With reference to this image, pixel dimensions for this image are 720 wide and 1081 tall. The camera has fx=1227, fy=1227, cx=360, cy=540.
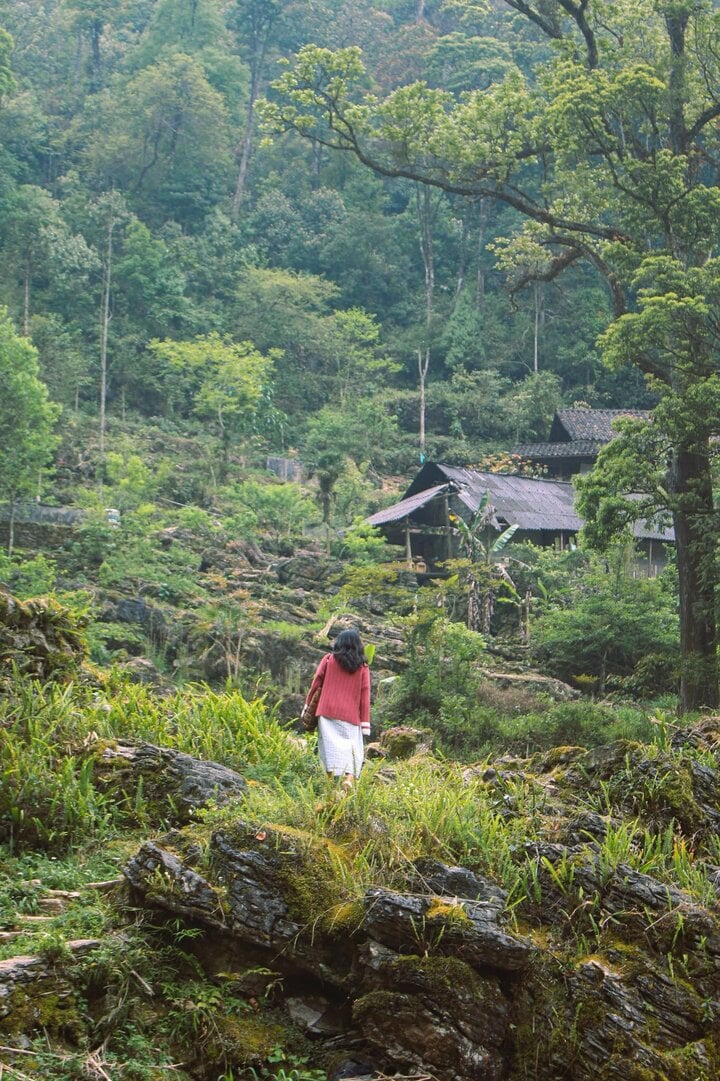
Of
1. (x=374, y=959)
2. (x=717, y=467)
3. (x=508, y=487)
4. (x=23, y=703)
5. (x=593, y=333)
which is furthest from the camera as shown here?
(x=593, y=333)

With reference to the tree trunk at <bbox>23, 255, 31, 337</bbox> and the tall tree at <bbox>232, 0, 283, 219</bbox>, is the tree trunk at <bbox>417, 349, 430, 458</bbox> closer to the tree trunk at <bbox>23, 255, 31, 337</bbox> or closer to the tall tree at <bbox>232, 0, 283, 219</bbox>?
the tree trunk at <bbox>23, 255, 31, 337</bbox>

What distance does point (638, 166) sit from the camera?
16484 mm

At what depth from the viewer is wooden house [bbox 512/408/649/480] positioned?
32.8 meters

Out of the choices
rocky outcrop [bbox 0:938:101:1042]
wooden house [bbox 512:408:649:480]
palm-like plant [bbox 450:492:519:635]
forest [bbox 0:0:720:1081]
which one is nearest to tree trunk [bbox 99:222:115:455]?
forest [bbox 0:0:720:1081]

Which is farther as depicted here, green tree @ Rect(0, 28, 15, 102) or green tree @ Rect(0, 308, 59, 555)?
green tree @ Rect(0, 28, 15, 102)

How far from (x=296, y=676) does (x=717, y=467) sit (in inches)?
261

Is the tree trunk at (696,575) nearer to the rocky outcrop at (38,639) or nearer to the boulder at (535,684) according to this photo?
the boulder at (535,684)

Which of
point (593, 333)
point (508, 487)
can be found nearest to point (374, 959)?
point (508, 487)

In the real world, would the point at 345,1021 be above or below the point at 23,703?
below

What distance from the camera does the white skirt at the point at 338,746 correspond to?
22.5 feet

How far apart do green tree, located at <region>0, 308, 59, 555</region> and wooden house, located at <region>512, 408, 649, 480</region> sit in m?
14.9

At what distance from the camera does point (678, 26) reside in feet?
56.9

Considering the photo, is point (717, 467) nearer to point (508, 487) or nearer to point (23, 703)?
point (23, 703)

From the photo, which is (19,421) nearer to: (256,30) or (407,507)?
(407,507)
